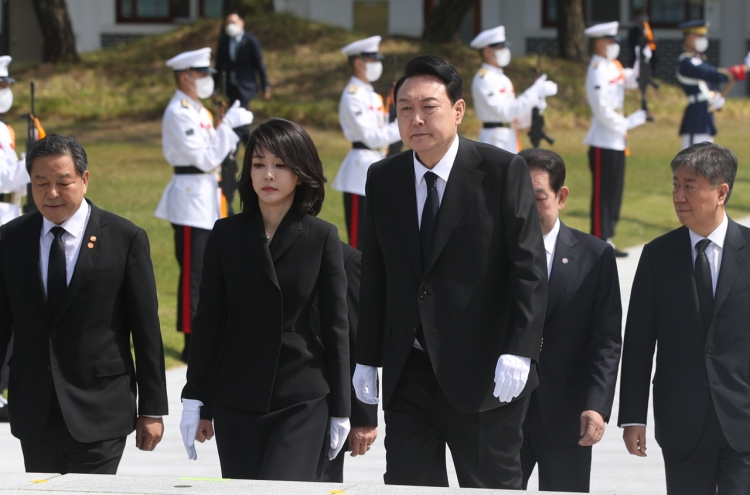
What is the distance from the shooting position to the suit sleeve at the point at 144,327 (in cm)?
413

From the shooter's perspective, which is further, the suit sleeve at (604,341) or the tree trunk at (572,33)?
the tree trunk at (572,33)

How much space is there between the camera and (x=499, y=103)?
11.0 metres

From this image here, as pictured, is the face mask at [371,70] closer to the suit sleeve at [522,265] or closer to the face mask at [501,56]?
the face mask at [501,56]

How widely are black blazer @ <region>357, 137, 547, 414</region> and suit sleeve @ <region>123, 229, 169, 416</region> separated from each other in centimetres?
92

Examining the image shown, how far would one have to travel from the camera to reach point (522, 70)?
23922 mm

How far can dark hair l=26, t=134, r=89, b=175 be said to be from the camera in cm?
407

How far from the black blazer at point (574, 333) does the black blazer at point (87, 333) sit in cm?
136

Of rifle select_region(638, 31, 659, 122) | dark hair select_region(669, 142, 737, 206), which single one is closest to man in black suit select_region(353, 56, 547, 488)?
dark hair select_region(669, 142, 737, 206)

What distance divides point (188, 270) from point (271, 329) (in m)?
4.24

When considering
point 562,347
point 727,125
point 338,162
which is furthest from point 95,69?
point 562,347

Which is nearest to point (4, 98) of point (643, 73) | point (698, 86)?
point (643, 73)

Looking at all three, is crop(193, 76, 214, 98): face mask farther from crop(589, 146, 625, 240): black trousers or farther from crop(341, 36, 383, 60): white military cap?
crop(589, 146, 625, 240): black trousers

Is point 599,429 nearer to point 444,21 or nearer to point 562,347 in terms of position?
point 562,347

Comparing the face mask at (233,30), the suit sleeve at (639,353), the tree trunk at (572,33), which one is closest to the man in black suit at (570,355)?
the suit sleeve at (639,353)
